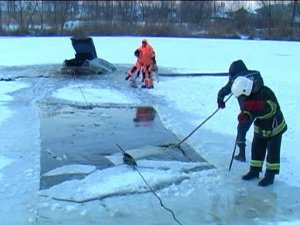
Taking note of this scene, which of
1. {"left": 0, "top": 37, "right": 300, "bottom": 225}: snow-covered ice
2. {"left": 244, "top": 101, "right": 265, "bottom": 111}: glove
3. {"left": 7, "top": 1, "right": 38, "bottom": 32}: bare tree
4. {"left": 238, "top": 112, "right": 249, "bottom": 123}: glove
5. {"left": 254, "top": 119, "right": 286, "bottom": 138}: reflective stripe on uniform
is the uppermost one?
{"left": 7, "top": 1, "right": 38, "bottom": 32}: bare tree

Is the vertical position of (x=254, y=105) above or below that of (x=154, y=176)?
above

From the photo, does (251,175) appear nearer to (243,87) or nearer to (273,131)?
(273,131)

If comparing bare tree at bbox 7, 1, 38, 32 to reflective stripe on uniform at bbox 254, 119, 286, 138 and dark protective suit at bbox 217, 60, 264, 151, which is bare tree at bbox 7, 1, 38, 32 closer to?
dark protective suit at bbox 217, 60, 264, 151

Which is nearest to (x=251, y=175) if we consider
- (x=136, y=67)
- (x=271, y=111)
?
(x=271, y=111)

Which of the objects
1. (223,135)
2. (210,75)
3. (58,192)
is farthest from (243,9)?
(58,192)

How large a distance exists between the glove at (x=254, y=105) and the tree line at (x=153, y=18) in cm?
3544

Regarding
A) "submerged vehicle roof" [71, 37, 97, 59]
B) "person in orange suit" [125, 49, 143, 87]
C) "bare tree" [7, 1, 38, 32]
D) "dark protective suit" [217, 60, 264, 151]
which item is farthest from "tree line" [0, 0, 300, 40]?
"dark protective suit" [217, 60, 264, 151]

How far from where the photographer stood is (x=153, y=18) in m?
55.8

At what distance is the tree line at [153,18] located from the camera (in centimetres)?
4219

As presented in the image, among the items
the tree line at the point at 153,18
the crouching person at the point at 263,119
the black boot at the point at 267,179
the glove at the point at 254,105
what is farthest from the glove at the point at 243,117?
the tree line at the point at 153,18

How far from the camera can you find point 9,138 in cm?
834

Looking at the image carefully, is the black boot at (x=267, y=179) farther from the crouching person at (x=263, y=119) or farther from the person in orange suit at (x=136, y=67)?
the person in orange suit at (x=136, y=67)

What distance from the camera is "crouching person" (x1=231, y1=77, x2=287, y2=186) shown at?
591 cm

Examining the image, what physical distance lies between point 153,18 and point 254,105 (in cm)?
5089
